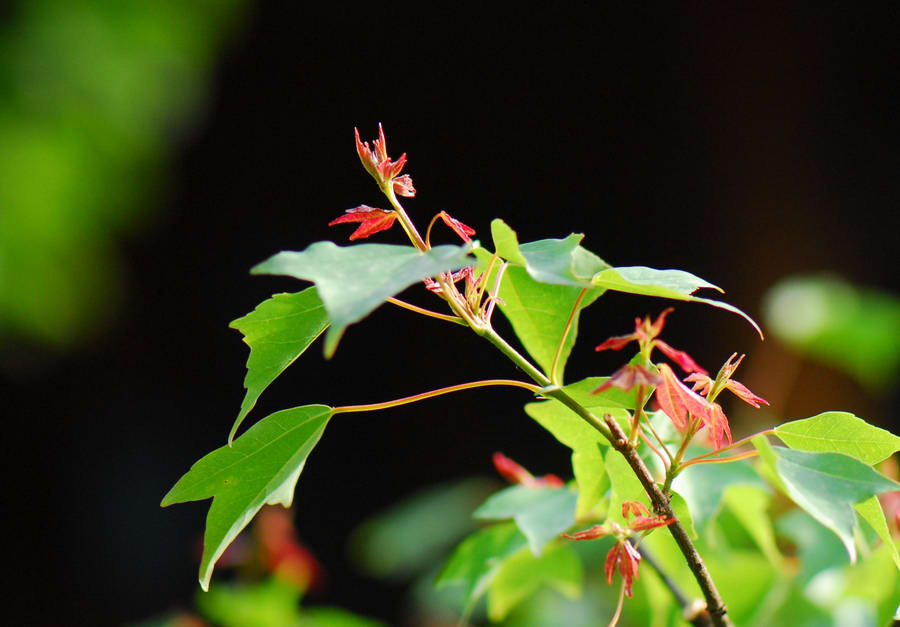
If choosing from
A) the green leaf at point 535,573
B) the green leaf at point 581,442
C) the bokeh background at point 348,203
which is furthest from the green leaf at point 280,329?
the bokeh background at point 348,203

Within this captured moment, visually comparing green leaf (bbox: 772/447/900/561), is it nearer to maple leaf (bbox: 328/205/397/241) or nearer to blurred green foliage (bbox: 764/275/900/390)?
maple leaf (bbox: 328/205/397/241)

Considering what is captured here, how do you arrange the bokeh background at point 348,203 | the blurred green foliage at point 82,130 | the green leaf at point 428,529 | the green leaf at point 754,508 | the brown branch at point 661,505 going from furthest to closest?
the blurred green foliage at point 82,130 < the bokeh background at point 348,203 < the green leaf at point 428,529 < the green leaf at point 754,508 < the brown branch at point 661,505

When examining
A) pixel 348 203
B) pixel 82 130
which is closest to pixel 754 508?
pixel 348 203

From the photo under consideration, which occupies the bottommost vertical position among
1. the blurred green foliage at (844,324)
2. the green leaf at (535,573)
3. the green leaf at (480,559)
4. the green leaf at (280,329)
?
the blurred green foliage at (844,324)

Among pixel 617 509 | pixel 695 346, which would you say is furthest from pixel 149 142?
pixel 617 509

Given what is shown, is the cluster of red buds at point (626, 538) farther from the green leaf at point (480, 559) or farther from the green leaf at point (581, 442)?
the green leaf at point (480, 559)

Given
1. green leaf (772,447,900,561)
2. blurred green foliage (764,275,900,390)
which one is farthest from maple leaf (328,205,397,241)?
blurred green foliage (764,275,900,390)

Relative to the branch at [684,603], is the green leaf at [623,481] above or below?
above
